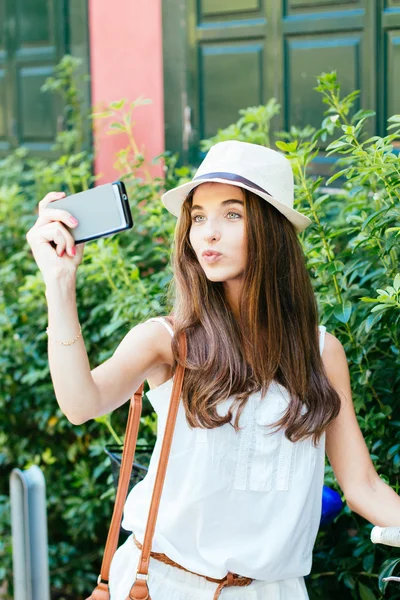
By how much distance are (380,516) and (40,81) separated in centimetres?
457

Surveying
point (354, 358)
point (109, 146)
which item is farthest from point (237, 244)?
point (109, 146)

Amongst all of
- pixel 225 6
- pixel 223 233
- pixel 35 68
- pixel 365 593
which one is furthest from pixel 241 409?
pixel 35 68

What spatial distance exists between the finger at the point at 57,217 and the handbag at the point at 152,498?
0.39 m

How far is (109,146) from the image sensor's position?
5.38 meters

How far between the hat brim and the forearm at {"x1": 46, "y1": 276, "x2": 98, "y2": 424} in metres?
0.42

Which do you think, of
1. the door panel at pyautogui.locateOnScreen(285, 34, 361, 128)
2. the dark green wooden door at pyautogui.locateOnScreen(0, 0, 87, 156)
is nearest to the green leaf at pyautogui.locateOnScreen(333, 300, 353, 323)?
the door panel at pyautogui.locateOnScreen(285, 34, 361, 128)

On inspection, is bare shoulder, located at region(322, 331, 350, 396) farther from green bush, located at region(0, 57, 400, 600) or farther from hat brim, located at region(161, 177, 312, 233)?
hat brim, located at region(161, 177, 312, 233)

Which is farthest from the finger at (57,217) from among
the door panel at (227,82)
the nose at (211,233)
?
the door panel at (227,82)

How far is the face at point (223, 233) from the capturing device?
212 centimetres

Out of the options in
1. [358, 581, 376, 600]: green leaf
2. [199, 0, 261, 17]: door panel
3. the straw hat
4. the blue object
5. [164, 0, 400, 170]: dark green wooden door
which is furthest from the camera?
[199, 0, 261, 17]: door panel

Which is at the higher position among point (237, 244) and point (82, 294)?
point (237, 244)

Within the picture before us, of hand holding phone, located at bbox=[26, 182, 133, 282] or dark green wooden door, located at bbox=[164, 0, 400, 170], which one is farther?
dark green wooden door, located at bbox=[164, 0, 400, 170]

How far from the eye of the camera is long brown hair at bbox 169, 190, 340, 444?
6.88 ft

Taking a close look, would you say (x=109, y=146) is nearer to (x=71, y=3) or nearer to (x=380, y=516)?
(x=71, y=3)
